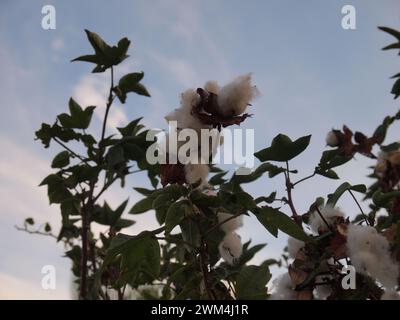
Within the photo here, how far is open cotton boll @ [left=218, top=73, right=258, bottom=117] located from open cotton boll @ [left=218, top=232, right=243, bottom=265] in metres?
0.29

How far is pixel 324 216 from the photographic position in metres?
0.83

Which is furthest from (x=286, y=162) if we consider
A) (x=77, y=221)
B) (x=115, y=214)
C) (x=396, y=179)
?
(x=77, y=221)

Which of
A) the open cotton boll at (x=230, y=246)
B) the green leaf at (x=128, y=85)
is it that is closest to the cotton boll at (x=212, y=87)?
the open cotton boll at (x=230, y=246)

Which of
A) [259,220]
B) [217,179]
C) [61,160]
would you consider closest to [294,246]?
[259,220]

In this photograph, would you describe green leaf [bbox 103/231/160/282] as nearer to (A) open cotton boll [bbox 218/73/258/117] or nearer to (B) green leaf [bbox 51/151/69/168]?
(A) open cotton boll [bbox 218/73/258/117]

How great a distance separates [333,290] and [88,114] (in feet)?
3.64

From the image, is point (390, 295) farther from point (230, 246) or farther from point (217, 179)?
point (217, 179)

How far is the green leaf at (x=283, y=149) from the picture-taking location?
0.87m

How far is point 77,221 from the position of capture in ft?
6.21

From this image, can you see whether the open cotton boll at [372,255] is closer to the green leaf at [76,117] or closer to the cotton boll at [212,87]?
the cotton boll at [212,87]

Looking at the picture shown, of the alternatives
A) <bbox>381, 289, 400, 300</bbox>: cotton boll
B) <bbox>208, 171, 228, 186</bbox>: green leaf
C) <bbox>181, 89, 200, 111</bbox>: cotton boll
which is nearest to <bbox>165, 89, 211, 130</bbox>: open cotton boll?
<bbox>181, 89, 200, 111</bbox>: cotton boll

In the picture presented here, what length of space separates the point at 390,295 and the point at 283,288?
0.55 ft

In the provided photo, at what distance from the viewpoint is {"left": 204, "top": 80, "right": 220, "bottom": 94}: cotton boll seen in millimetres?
898
